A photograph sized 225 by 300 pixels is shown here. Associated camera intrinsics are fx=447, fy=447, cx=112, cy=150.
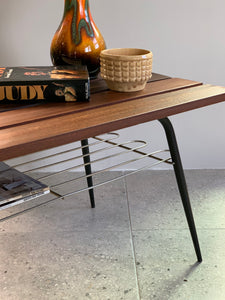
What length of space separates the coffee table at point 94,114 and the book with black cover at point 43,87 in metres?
0.02

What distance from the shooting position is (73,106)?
4.10ft

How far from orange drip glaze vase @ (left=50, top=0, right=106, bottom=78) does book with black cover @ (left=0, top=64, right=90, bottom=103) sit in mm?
223

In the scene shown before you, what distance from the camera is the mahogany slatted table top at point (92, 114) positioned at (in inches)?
40.7

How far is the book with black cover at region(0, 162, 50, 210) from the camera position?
1.20 metres

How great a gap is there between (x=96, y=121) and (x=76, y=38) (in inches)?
18.9

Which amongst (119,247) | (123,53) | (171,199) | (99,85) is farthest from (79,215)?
(123,53)

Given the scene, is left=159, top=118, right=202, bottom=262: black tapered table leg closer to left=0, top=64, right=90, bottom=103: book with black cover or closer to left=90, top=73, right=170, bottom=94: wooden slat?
left=90, top=73, right=170, bottom=94: wooden slat

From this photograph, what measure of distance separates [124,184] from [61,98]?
3.65 feet

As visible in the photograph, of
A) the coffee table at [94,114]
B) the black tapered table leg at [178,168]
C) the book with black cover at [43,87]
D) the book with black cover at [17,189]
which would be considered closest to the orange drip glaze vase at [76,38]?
the coffee table at [94,114]

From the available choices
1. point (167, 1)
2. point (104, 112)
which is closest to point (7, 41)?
point (167, 1)

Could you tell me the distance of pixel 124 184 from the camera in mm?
2318

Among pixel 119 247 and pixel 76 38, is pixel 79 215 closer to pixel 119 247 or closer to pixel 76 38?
pixel 119 247

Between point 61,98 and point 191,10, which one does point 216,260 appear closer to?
point 61,98

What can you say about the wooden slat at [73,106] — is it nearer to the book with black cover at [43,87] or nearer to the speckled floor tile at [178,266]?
the book with black cover at [43,87]
